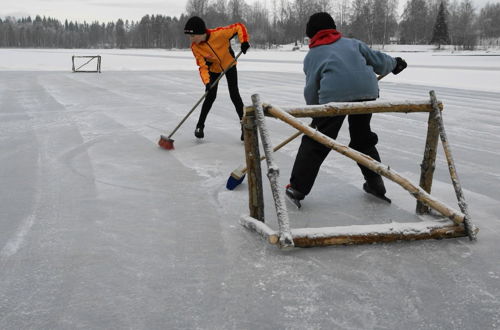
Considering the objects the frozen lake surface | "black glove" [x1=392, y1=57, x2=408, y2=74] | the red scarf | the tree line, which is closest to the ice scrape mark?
the frozen lake surface

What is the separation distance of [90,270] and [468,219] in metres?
2.21

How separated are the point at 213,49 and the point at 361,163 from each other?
3.65 meters

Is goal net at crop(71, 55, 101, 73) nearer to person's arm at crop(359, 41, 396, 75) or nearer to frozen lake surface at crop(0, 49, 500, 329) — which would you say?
frozen lake surface at crop(0, 49, 500, 329)

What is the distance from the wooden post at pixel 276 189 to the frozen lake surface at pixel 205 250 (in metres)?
0.11

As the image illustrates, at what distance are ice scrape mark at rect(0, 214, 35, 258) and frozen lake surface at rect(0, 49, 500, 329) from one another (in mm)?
16

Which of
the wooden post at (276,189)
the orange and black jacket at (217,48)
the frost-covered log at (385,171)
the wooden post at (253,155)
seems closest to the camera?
the wooden post at (276,189)

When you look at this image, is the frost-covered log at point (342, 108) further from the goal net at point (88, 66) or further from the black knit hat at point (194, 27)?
the goal net at point (88, 66)

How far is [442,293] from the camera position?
8.39 feet

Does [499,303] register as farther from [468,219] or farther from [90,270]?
[90,270]

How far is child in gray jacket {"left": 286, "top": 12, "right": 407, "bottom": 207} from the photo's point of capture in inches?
147

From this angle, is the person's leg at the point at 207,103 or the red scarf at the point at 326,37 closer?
the red scarf at the point at 326,37

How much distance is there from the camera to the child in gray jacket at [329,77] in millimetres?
3732

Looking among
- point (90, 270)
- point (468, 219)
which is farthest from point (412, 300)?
point (90, 270)

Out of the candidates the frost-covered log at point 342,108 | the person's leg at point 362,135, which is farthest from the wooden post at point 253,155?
the person's leg at point 362,135
